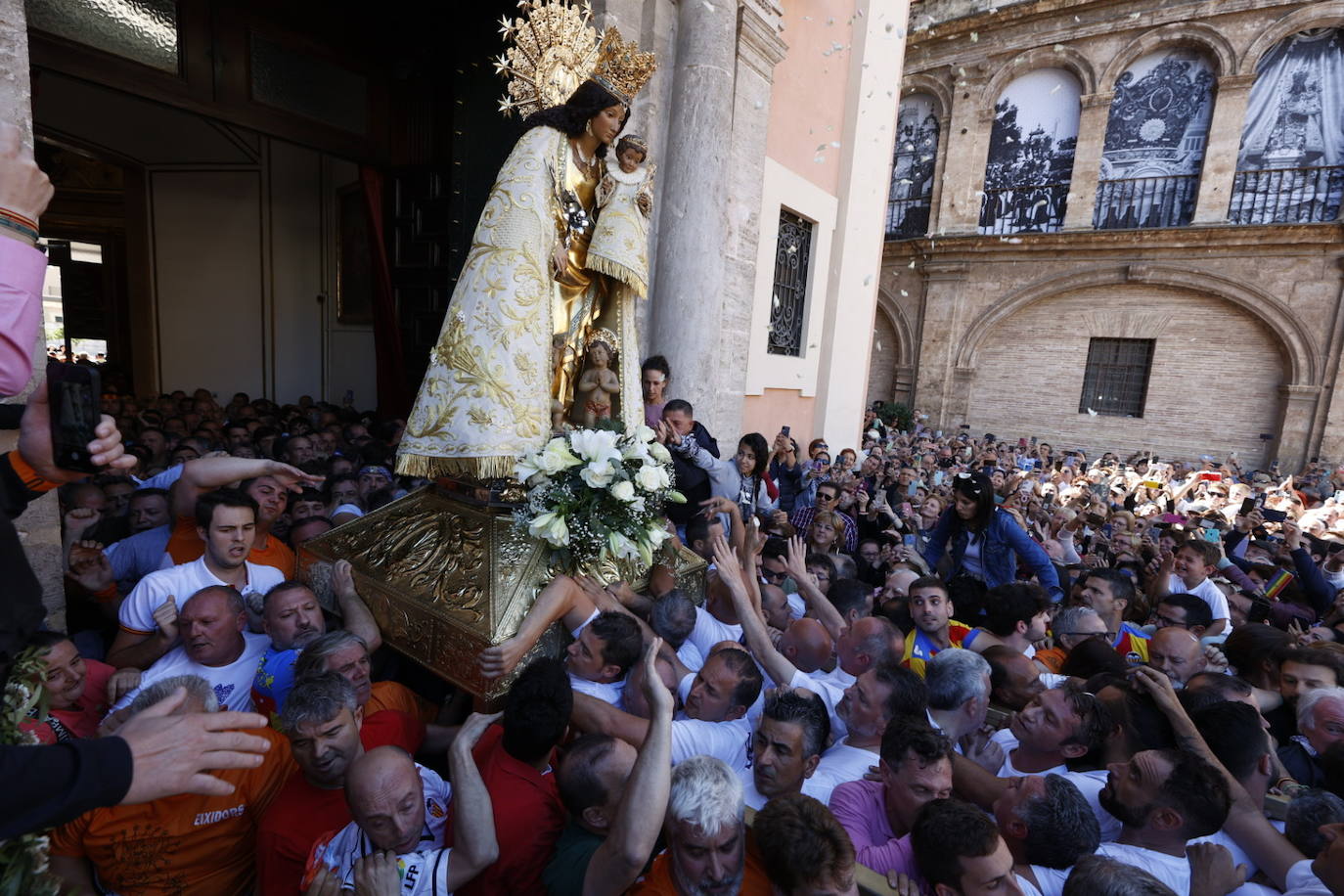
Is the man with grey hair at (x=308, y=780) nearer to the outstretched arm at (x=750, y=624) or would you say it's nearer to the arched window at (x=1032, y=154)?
the outstretched arm at (x=750, y=624)

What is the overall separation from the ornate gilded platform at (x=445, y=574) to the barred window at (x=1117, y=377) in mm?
17587

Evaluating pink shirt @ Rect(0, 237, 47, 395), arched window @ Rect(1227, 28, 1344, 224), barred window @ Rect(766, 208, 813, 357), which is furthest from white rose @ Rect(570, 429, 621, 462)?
arched window @ Rect(1227, 28, 1344, 224)

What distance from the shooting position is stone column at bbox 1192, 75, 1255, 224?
14.3 m

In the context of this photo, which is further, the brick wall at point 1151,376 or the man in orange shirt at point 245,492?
the brick wall at point 1151,376

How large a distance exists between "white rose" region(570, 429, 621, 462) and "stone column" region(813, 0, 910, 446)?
21.0ft

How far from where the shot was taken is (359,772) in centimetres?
159

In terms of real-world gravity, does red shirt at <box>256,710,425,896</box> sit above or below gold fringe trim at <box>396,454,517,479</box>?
below

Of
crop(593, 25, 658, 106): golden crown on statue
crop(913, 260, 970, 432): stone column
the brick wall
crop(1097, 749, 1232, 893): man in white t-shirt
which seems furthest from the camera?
crop(913, 260, 970, 432): stone column

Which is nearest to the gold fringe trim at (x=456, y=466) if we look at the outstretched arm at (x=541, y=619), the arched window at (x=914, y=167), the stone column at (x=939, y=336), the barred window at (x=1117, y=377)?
the outstretched arm at (x=541, y=619)

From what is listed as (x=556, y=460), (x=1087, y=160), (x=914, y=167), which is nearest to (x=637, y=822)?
(x=556, y=460)

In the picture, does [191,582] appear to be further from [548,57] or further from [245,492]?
[548,57]

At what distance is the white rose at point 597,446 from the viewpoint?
2.60m

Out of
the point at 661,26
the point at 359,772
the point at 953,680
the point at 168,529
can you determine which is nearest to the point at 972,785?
the point at 953,680

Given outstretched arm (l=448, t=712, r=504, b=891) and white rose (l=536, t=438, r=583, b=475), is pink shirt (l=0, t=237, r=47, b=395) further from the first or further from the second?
white rose (l=536, t=438, r=583, b=475)
